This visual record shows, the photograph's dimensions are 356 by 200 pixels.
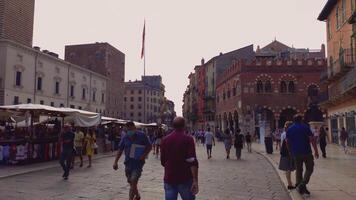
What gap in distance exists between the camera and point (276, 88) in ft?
143

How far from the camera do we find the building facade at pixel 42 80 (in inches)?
1591

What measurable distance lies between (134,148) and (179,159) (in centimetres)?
258

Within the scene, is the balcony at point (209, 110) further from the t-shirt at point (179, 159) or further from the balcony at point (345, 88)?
the t-shirt at point (179, 159)

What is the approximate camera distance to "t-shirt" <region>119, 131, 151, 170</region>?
7129 mm

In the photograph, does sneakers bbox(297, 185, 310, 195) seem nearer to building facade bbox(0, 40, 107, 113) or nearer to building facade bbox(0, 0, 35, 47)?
building facade bbox(0, 40, 107, 113)

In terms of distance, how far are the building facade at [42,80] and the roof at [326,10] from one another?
3139cm

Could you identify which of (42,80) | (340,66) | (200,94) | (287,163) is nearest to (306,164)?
(287,163)

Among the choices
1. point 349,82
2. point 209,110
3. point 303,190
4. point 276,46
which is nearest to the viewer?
point 303,190

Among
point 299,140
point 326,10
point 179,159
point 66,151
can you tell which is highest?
point 326,10

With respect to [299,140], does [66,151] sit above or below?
below

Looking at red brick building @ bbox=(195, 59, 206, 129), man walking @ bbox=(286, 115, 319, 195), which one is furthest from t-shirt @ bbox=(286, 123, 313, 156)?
red brick building @ bbox=(195, 59, 206, 129)

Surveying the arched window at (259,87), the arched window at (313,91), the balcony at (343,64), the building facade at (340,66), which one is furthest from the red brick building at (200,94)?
the balcony at (343,64)

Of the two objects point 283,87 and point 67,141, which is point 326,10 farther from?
point 67,141

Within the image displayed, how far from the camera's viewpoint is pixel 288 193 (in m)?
8.69
